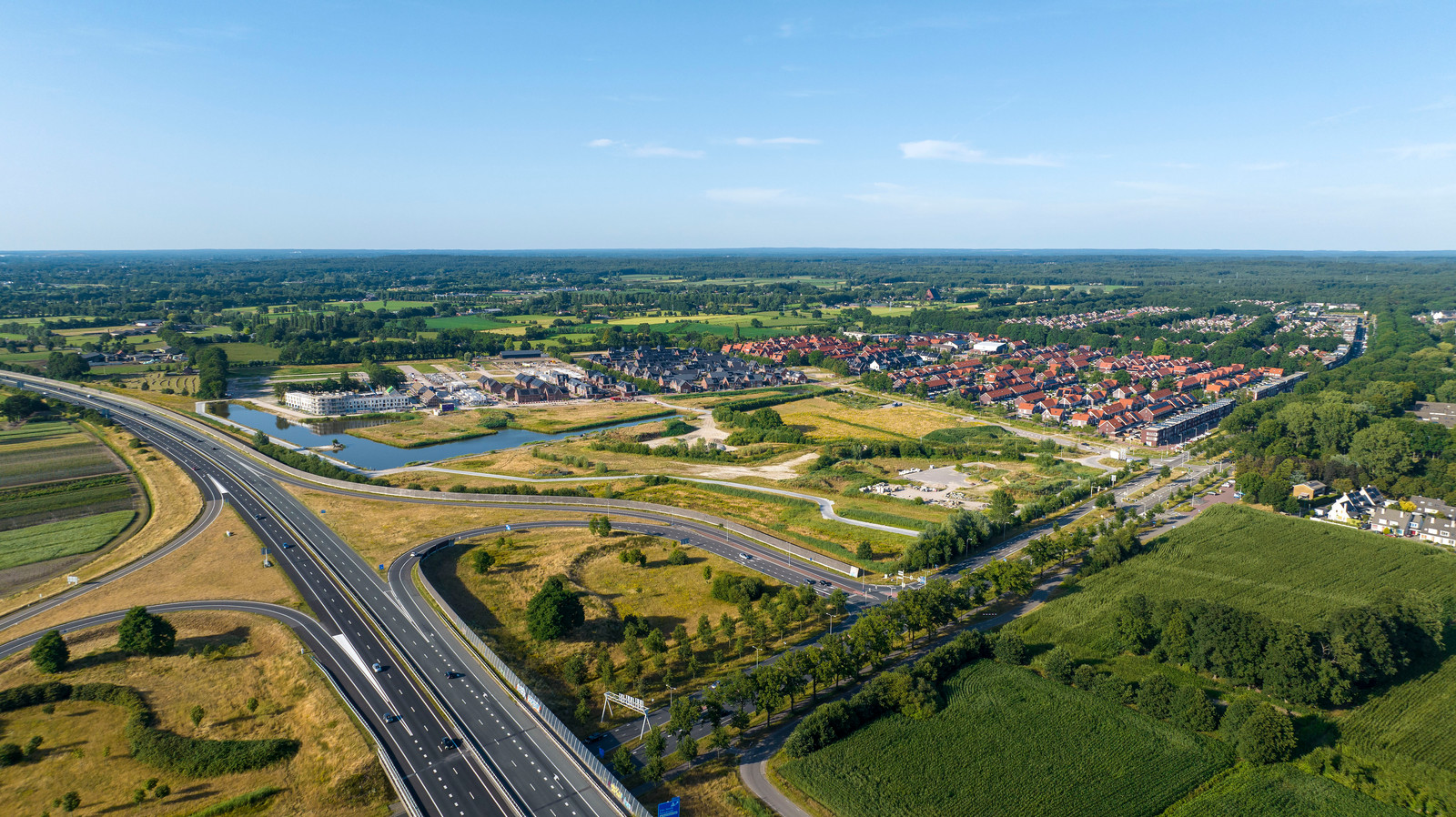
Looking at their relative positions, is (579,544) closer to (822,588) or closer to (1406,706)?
(822,588)

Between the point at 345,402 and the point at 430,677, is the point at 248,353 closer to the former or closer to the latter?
the point at 345,402

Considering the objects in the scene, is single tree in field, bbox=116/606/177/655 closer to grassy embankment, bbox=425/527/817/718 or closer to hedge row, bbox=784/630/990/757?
grassy embankment, bbox=425/527/817/718

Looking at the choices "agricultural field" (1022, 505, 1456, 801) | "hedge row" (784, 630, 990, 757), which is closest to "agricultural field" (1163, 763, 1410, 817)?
"agricultural field" (1022, 505, 1456, 801)

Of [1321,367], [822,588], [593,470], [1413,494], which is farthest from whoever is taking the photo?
[1321,367]

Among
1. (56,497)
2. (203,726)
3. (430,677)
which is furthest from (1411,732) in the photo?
(56,497)

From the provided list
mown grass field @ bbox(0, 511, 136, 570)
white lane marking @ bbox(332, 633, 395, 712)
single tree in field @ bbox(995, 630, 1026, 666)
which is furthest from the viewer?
mown grass field @ bbox(0, 511, 136, 570)

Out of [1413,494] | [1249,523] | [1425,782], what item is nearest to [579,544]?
[1425,782]

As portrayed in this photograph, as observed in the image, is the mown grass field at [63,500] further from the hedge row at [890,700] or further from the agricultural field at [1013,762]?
the agricultural field at [1013,762]
